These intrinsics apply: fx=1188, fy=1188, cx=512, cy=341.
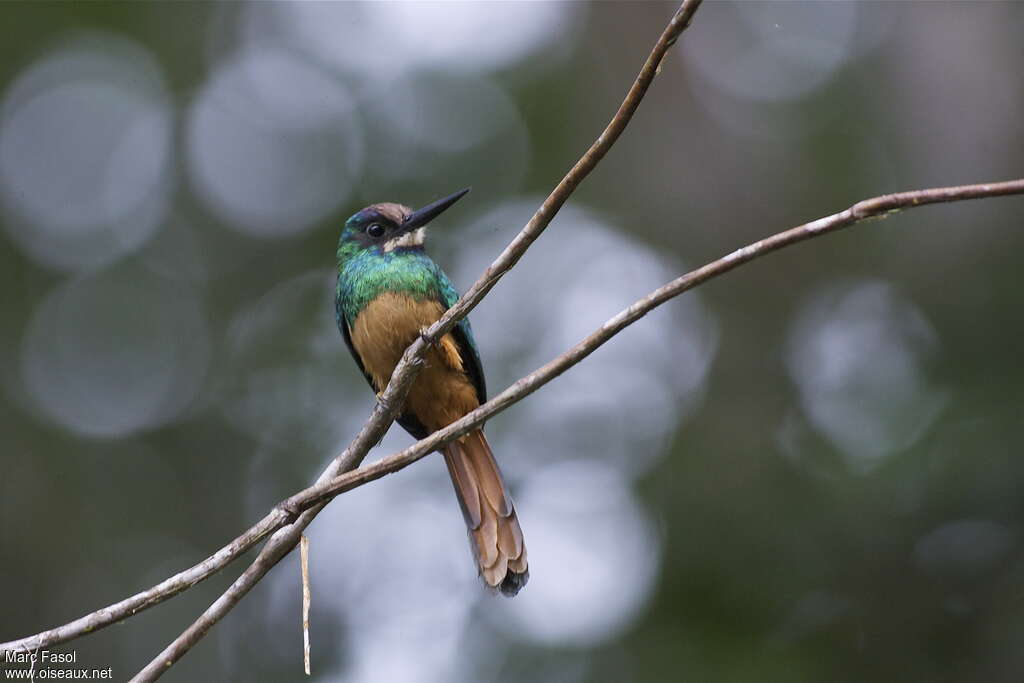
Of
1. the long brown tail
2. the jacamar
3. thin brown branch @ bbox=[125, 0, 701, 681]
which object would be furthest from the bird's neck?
thin brown branch @ bbox=[125, 0, 701, 681]

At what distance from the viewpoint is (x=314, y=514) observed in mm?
2361

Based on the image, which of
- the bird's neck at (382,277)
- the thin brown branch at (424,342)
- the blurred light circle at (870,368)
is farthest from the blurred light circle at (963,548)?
the thin brown branch at (424,342)

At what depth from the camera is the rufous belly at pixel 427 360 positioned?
361cm

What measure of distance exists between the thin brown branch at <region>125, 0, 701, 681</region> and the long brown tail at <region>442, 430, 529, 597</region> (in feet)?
2.16

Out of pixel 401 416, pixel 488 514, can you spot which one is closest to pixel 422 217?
pixel 401 416

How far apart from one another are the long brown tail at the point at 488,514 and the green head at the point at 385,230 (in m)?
0.77

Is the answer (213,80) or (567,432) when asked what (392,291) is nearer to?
(567,432)

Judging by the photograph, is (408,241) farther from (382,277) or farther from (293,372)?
(293,372)

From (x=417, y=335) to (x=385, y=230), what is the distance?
55 cm

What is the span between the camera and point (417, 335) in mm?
3596

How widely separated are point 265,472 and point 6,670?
4036 millimetres

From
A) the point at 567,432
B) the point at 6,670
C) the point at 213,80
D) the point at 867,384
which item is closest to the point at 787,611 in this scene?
the point at 867,384

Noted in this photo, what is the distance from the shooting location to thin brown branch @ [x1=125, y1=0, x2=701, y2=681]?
2.04 m

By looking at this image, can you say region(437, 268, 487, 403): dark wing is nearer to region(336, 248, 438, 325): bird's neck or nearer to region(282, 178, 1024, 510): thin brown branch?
region(336, 248, 438, 325): bird's neck
